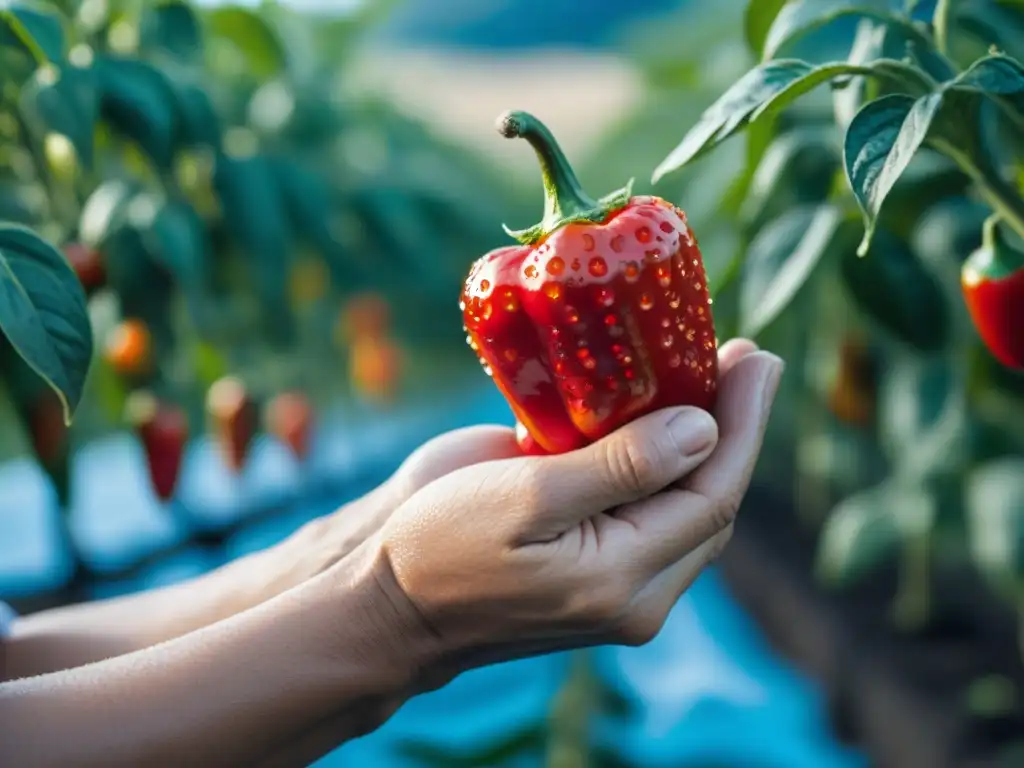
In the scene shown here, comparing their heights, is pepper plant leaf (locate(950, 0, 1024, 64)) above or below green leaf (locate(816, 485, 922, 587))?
above

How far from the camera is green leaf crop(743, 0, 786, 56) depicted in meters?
0.74

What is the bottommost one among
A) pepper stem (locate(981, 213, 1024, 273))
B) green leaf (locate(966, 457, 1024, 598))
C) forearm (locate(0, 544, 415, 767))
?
green leaf (locate(966, 457, 1024, 598))

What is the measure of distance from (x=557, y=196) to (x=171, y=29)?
70 centimetres

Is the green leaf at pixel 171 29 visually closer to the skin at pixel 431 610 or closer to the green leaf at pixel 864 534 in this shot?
the skin at pixel 431 610

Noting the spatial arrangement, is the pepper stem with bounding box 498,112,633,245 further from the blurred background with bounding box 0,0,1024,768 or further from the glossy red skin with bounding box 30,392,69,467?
the glossy red skin with bounding box 30,392,69,467

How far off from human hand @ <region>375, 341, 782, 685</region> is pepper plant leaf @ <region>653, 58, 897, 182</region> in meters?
0.14

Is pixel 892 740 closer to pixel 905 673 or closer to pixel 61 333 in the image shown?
pixel 905 673

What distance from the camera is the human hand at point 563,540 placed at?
23.4 inches

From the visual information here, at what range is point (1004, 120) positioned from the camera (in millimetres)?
660

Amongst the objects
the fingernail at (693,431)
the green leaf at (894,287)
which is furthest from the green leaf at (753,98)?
the green leaf at (894,287)

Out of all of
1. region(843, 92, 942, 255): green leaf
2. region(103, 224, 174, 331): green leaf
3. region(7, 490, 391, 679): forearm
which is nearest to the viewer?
region(843, 92, 942, 255): green leaf

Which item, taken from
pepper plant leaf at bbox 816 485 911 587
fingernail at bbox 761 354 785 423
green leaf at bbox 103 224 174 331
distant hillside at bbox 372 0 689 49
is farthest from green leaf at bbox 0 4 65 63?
distant hillside at bbox 372 0 689 49

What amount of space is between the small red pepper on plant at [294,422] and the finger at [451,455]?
56.6 inches

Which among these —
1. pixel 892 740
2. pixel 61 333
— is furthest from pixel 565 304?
pixel 892 740
